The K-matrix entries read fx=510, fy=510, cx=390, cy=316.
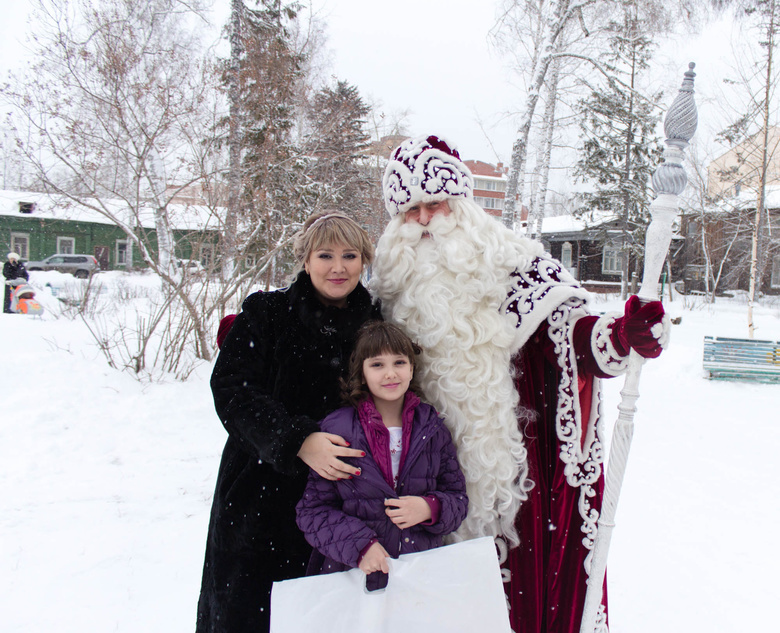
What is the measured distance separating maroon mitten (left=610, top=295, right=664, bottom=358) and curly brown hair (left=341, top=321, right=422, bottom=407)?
26.4 inches

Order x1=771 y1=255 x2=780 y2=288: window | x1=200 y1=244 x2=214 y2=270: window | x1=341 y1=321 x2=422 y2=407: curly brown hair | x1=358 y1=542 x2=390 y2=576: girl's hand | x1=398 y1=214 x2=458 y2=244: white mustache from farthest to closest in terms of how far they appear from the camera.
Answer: x1=771 y1=255 x2=780 y2=288: window
x1=200 y1=244 x2=214 y2=270: window
x1=398 y1=214 x2=458 y2=244: white mustache
x1=341 y1=321 x2=422 y2=407: curly brown hair
x1=358 y1=542 x2=390 y2=576: girl's hand

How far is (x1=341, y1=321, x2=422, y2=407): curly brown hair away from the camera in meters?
1.66

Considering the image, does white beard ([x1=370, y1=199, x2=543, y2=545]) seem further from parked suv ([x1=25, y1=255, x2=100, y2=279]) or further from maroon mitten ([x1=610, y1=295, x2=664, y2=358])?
parked suv ([x1=25, y1=255, x2=100, y2=279])

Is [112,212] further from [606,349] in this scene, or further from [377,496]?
[606,349]

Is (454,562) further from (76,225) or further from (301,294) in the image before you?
(76,225)

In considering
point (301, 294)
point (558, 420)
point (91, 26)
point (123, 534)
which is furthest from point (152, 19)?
point (558, 420)

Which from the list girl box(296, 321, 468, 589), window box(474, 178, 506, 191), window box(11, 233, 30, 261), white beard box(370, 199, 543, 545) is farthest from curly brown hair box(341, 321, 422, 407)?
window box(474, 178, 506, 191)

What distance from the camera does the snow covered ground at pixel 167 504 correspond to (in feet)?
9.03

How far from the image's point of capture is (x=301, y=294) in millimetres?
1834

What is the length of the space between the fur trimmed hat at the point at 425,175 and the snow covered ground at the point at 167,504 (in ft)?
7.79

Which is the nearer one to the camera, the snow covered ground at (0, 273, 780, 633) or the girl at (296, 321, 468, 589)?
the girl at (296, 321, 468, 589)

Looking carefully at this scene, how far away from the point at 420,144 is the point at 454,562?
58.8 inches

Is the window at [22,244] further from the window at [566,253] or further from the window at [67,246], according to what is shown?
the window at [566,253]

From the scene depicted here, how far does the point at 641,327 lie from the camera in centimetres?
146
